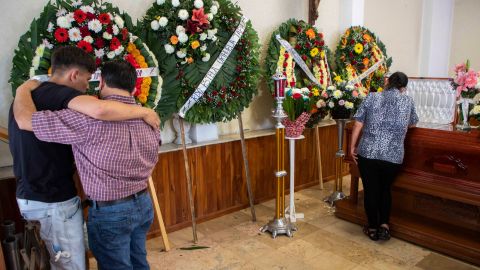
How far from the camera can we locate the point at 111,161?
1.56 m

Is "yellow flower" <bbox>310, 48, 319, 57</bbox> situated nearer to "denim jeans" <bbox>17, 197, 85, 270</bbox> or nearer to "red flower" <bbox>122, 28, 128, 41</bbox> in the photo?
"red flower" <bbox>122, 28, 128, 41</bbox>

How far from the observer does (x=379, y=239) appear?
3.05 m

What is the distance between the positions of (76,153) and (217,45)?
5.93ft

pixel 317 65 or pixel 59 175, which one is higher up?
pixel 317 65

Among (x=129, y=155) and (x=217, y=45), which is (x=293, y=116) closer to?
(x=217, y=45)

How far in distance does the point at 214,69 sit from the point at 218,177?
108 centimetres

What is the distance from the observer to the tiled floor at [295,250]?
2701 millimetres

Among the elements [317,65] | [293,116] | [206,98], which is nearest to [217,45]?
[206,98]

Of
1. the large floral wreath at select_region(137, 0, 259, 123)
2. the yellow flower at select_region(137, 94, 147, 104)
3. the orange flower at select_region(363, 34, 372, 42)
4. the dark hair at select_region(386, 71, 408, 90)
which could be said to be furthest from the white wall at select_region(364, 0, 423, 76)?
the yellow flower at select_region(137, 94, 147, 104)

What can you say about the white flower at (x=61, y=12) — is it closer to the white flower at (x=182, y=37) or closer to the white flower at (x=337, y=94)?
the white flower at (x=182, y=37)

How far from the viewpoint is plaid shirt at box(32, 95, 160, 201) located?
59.8 inches

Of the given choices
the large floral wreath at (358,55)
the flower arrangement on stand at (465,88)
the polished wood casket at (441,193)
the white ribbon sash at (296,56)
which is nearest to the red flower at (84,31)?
the white ribbon sash at (296,56)

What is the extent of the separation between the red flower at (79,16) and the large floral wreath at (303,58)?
1.95 metres

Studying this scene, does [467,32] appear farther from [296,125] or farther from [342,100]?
[296,125]
